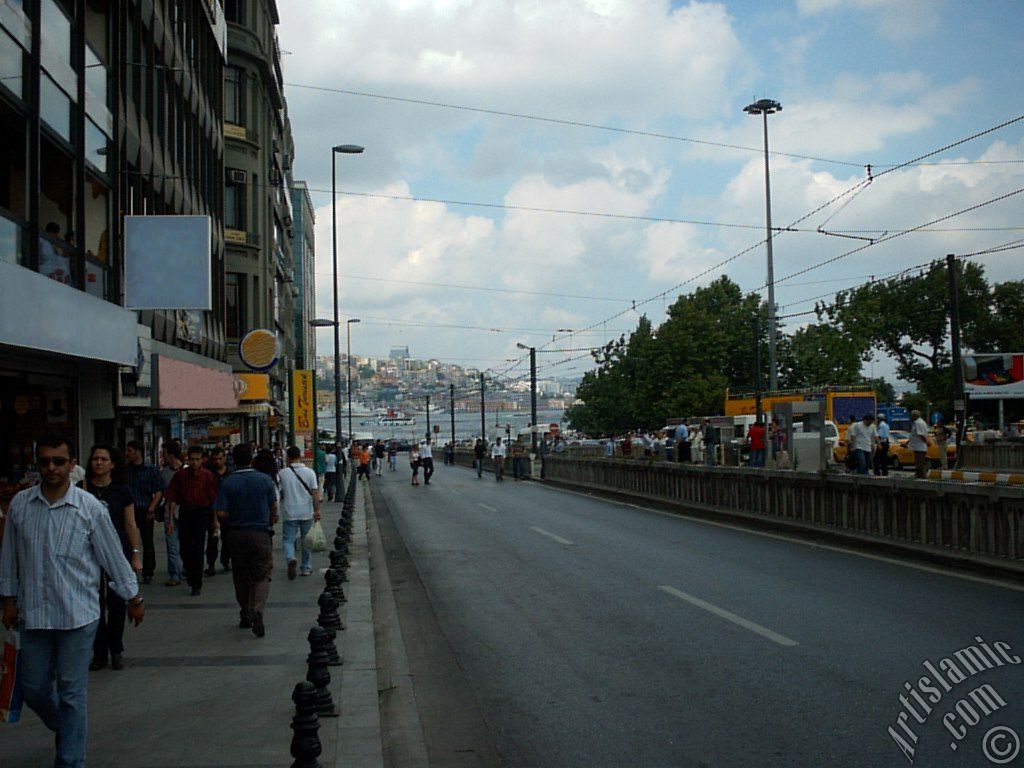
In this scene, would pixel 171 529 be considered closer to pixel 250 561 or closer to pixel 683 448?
pixel 250 561

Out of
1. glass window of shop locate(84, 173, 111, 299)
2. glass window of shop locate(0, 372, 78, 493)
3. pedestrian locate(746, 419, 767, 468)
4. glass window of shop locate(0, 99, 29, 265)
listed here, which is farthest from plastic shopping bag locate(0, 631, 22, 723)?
pedestrian locate(746, 419, 767, 468)

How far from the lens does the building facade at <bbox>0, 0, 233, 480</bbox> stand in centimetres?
1429

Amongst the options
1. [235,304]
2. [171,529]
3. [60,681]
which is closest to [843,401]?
[235,304]

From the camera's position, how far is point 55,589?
5348mm

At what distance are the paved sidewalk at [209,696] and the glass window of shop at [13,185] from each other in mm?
5761

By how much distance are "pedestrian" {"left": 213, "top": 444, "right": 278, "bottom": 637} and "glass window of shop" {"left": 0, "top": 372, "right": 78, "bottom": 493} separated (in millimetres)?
6874

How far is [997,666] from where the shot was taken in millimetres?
7820

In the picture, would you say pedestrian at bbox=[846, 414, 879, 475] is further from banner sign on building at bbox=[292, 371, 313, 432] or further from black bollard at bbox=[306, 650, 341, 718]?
black bollard at bbox=[306, 650, 341, 718]

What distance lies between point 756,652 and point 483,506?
20153 millimetres

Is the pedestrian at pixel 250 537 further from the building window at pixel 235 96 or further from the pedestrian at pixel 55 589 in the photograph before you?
the building window at pixel 235 96

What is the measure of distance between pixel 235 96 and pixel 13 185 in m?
30.1

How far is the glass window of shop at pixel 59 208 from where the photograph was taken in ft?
53.9

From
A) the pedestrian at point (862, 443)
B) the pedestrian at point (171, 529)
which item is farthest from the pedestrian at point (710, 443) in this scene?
the pedestrian at point (171, 529)

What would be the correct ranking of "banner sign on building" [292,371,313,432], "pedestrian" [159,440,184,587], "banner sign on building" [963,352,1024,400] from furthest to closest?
"banner sign on building" [963,352,1024,400]
"banner sign on building" [292,371,313,432]
"pedestrian" [159,440,184,587]
